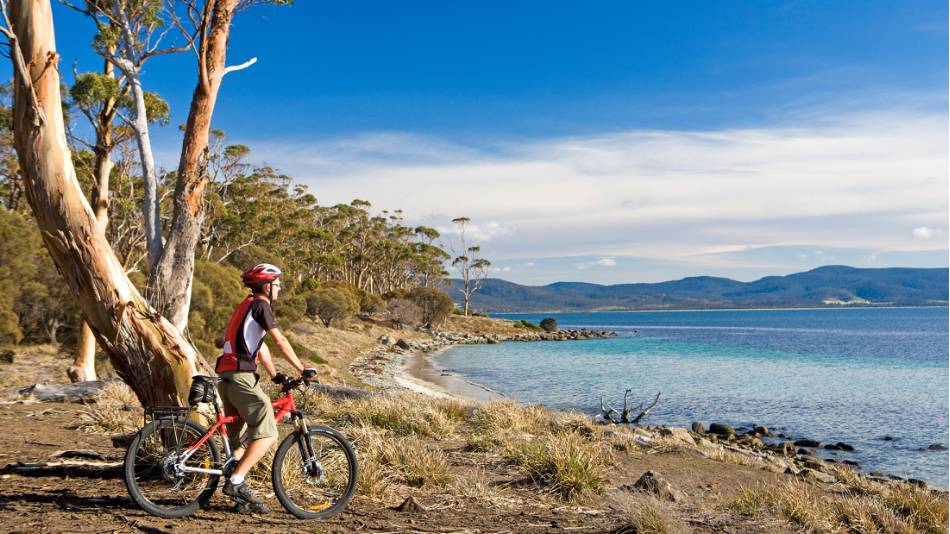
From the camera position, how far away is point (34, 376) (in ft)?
57.0

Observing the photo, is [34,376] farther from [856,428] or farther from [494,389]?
[856,428]

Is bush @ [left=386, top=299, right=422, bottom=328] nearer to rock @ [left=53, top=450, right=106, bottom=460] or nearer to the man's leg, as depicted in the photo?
rock @ [left=53, top=450, right=106, bottom=460]

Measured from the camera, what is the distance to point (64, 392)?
481 inches

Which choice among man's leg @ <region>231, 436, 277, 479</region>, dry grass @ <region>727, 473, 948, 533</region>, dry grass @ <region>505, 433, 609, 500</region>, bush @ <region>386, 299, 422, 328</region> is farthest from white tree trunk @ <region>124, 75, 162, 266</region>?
bush @ <region>386, 299, 422, 328</region>

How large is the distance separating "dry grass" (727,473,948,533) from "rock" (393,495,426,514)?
348cm

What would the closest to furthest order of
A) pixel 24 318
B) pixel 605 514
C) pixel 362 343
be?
pixel 605 514, pixel 24 318, pixel 362 343

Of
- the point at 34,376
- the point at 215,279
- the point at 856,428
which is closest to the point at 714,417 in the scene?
the point at 856,428

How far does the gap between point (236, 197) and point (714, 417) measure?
3542 centimetres

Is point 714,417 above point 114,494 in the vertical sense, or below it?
below

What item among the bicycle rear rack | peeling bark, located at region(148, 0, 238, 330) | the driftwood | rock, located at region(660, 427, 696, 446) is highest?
peeling bark, located at region(148, 0, 238, 330)

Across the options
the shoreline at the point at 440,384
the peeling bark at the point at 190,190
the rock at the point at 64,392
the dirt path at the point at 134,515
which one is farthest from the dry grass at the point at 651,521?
the shoreline at the point at 440,384

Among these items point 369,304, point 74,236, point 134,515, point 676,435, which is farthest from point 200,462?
point 369,304

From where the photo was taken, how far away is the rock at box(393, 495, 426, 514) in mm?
5961

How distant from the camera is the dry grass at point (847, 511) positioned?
675 centimetres
